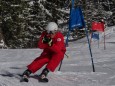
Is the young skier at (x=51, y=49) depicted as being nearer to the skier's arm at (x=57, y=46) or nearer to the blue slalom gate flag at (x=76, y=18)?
the skier's arm at (x=57, y=46)

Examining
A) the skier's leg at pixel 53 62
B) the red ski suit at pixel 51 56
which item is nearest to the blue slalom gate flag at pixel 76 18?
the red ski suit at pixel 51 56

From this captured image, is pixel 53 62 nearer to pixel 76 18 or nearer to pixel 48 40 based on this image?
pixel 48 40

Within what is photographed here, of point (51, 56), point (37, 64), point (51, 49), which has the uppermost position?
point (51, 49)

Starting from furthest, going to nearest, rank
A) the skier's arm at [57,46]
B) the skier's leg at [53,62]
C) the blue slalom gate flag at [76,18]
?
the blue slalom gate flag at [76,18], the skier's arm at [57,46], the skier's leg at [53,62]

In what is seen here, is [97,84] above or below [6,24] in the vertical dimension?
above

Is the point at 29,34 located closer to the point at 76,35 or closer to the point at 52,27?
the point at 76,35

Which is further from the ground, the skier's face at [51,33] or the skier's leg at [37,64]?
the skier's face at [51,33]

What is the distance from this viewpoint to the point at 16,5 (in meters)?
28.8

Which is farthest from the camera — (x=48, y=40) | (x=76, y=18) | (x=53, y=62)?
(x=76, y=18)

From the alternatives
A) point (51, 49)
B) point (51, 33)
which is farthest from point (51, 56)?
point (51, 33)

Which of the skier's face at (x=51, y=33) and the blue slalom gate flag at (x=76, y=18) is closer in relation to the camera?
the skier's face at (x=51, y=33)

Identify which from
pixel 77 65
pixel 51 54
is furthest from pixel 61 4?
pixel 51 54

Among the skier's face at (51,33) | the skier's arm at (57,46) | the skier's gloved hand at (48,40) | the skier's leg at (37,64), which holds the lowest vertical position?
the skier's leg at (37,64)

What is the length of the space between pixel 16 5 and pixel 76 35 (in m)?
9.53
